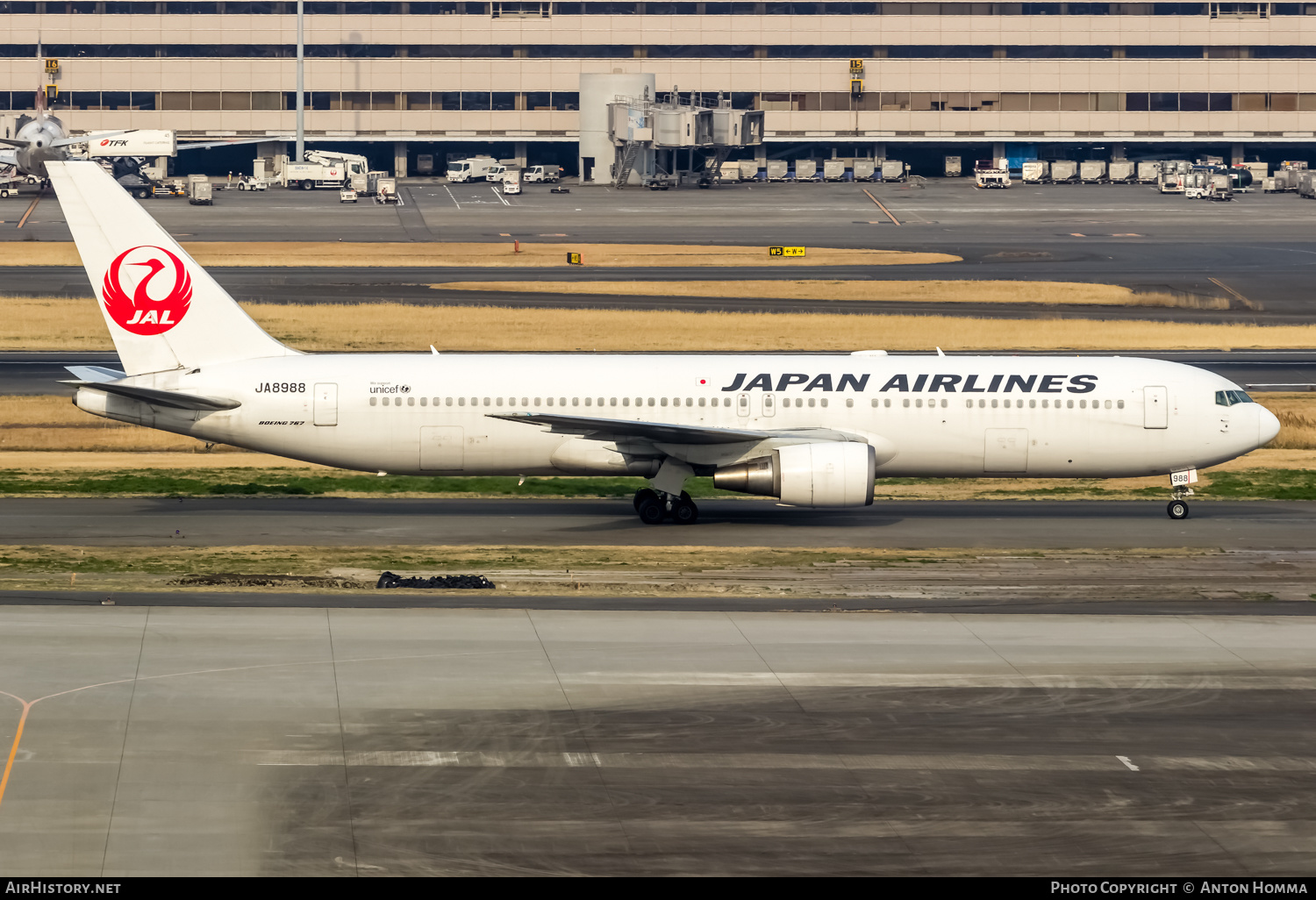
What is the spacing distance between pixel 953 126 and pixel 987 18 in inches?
459

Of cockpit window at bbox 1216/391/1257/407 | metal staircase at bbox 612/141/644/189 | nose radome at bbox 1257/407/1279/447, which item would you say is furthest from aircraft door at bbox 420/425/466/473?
metal staircase at bbox 612/141/644/189

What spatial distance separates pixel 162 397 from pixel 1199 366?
49322 millimetres

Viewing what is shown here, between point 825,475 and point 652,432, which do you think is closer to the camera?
point 825,475

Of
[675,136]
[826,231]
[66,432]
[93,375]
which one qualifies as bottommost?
[66,432]

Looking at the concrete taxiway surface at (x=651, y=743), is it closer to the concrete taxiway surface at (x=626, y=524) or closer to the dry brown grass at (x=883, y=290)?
the concrete taxiway surface at (x=626, y=524)

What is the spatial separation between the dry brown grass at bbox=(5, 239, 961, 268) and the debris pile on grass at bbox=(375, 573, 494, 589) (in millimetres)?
71849

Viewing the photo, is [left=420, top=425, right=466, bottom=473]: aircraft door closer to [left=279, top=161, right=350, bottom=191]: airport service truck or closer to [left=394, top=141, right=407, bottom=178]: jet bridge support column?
[left=279, top=161, right=350, bottom=191]: airport service truck

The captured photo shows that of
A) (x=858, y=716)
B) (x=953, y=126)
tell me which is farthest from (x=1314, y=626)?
(x=953, y=126)

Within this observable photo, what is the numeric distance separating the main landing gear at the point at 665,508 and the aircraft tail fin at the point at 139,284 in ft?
38.9

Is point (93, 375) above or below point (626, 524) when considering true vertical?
above

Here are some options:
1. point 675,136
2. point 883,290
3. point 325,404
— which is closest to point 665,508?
point 325,404

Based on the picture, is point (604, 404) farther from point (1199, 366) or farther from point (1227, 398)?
point (1199, 366)

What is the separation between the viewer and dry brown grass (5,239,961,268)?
104000mm

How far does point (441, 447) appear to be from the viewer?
4219cm
